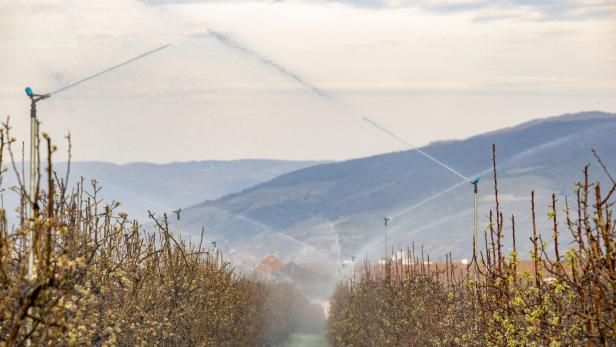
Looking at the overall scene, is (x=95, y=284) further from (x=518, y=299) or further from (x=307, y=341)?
(x=307, y=341)

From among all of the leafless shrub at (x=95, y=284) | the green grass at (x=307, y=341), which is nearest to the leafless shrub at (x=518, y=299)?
the leafless shrub at (x=95, y=284)

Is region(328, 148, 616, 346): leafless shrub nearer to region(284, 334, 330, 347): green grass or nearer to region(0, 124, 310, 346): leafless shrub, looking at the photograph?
region(0, 124, 310, 346): leafless shrub

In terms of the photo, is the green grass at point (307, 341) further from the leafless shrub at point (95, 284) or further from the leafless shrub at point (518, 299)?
the leafless shrub at point (95, 284)

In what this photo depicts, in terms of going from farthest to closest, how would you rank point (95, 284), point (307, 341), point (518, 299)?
1. point (307, 341)
2. point (95, 284)
3. point (518, 299)

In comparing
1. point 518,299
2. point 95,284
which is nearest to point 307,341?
point 95,284

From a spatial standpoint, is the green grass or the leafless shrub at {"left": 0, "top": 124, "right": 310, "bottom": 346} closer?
the leafless shrub at {"left": 0, "top": 124, "right": 310, "bottom": 346}

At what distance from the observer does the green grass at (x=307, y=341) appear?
102 meters

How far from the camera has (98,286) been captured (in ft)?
90.6

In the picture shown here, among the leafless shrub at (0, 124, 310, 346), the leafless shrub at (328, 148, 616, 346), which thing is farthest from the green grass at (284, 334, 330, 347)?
the leafless shrub at (0, 124, 310, 346)

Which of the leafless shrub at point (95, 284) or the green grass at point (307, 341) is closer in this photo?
the leafless shrub at point (95, 284)

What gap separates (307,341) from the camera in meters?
109

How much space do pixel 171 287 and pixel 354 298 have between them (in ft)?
120

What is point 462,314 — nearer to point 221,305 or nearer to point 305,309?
point 221,305

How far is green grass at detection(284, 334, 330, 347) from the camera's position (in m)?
102
